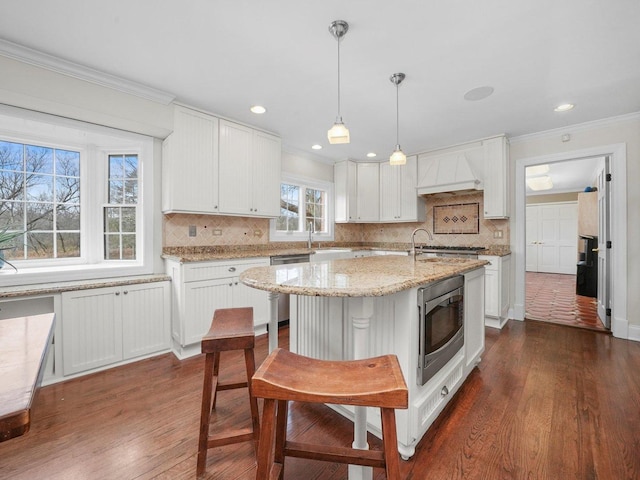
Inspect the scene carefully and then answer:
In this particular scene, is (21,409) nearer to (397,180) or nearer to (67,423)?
(67,423)

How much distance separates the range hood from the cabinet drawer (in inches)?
109

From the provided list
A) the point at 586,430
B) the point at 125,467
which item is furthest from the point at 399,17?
the point at 125,467

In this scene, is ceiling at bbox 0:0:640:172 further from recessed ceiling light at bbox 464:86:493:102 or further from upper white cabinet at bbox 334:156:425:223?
upper white cabinet at bbox 334:156:425:223

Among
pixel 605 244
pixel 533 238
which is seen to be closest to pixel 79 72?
pixel 605 244

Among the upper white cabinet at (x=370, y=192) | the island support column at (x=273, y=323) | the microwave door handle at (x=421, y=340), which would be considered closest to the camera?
the microwave door handle at (x=421, y=340)

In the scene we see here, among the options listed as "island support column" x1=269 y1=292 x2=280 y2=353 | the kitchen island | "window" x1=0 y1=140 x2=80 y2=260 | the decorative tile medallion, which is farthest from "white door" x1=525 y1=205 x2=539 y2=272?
"window" x1=0 y1=140 x2=80 y2=260

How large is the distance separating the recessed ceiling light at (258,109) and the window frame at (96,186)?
1058 millimetres

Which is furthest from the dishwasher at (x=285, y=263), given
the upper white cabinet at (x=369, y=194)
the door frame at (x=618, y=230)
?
the door frame at (x=618, y=230)

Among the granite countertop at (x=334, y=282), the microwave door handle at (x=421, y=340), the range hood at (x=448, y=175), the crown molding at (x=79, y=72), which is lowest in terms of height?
the microwave door handle at (x=421, y=340)

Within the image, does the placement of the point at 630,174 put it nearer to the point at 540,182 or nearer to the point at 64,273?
the point at 540,182

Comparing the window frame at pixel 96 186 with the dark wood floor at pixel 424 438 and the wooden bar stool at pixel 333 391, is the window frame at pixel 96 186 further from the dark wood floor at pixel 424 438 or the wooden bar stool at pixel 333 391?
the wooden bar stool at pixel 333 391

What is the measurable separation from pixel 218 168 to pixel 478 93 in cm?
267

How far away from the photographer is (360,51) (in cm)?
205

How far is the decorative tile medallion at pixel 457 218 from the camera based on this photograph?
167 inches
